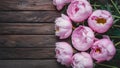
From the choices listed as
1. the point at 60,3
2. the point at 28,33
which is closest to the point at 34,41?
the point at 28,33

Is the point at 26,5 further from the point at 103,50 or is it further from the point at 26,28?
the point at 103,50

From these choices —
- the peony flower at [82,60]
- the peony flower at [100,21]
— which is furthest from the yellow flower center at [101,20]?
the peony flower at [82,60]

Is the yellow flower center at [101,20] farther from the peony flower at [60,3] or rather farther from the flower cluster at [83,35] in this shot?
the peony flower at [60,3]

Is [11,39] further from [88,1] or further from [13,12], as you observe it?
[88,1]

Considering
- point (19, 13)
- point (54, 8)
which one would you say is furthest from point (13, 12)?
point (54, 8)

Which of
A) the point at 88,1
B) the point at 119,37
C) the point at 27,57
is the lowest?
the point at 27,57

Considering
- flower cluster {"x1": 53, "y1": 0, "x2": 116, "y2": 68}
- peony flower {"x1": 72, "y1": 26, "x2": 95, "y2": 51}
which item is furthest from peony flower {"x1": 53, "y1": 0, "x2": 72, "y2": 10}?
peony flower {"x1": 72, "y1": 26, "x2": 95, "y2": 51}

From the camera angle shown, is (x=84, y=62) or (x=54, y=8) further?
(x=54, y=8)
